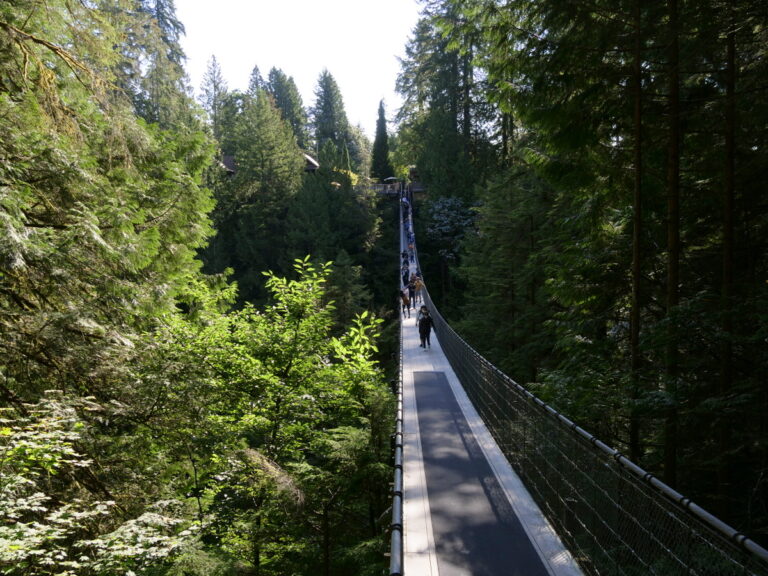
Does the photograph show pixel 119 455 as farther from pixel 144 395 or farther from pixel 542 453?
pixel 542 453

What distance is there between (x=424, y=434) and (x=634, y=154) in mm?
4601

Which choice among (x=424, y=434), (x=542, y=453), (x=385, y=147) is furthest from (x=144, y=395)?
(x=385, y=147)

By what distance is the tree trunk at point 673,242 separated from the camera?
5.00 metres

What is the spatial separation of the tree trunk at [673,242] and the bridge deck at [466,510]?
1537 millimetres

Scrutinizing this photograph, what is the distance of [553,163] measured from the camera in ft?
20.2

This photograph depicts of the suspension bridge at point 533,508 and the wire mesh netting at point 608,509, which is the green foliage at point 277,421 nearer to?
the suspension bridge at point 533,508

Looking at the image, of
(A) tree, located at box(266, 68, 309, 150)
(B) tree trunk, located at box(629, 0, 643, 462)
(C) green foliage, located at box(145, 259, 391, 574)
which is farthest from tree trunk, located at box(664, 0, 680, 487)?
(A) tree, located at box(266, 68, 309, 150)

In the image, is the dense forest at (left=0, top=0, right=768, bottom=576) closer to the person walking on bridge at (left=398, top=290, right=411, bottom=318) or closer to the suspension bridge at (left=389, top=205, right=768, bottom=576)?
the suspension bridge at (left=389, top=205, right=768, bottom=576)

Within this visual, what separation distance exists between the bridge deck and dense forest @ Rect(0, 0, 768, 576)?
1.95 feet

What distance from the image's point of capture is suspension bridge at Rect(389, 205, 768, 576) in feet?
9.16

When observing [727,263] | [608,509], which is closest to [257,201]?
[727,263]

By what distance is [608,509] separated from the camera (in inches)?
144

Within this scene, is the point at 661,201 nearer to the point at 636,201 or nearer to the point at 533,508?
the point at 636,201

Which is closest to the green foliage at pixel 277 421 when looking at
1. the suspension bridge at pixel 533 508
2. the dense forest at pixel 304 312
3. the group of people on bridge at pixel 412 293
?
the dense forest at pixel 304 312
